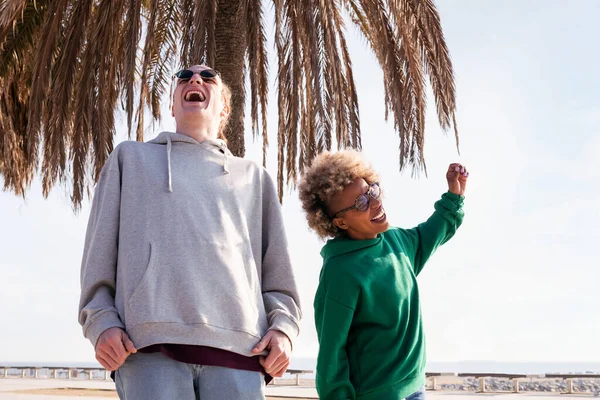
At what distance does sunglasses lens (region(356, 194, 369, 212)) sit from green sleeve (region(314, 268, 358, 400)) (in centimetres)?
40

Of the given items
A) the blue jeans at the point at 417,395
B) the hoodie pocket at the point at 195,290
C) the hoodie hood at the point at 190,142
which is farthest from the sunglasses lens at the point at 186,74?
the blue jeans at the point at 417,395

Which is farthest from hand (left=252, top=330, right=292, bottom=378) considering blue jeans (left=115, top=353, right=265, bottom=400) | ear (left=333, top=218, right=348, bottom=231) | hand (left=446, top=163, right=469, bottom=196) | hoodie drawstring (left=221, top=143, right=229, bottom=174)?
hand (left=446, top=163, right=469, bottom=196)

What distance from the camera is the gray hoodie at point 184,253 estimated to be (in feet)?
8.34

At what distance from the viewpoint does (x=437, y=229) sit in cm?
391

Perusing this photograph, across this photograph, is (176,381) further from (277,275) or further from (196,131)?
(196,131)

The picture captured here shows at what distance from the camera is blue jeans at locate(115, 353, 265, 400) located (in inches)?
96.5

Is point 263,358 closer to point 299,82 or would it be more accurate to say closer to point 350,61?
point 299,82

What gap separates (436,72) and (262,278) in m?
5.71

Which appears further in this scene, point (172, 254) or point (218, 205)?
point (218, 205)

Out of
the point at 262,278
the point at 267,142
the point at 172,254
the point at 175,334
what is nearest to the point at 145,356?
the point at 175,334

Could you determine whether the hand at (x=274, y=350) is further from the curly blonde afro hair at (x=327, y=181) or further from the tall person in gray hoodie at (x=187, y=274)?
the curly blonde afro hair at (x=327, y=181)

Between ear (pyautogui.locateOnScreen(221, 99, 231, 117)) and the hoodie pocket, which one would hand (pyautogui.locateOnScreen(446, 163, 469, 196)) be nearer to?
ear (pyautogui.locateOnScreen(221, 99, 231, 117))

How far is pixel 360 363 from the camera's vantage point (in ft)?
10.7

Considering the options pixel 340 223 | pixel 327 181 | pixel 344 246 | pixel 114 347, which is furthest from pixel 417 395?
pixel 114 347
